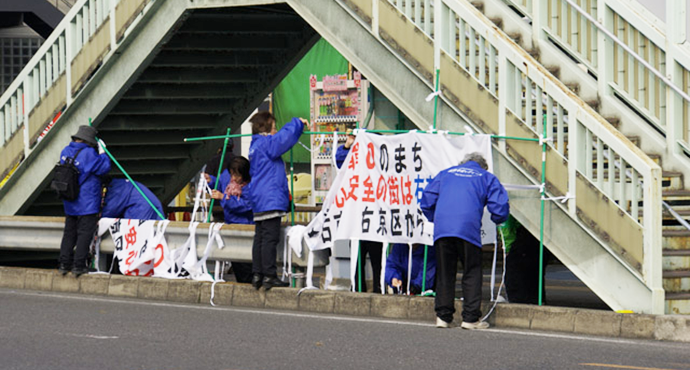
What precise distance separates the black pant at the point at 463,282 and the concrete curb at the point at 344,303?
414 millimetres

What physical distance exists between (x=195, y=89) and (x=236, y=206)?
3773 millimetres

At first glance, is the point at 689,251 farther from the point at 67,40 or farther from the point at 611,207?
the point at 67,40

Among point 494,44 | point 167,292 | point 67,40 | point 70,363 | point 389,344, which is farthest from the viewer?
point 67,40

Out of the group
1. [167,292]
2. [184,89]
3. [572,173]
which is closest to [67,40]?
[184,89]

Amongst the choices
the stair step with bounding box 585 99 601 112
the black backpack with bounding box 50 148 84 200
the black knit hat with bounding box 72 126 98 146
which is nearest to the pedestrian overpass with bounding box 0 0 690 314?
the stair step with bounding box 585 99 601 112

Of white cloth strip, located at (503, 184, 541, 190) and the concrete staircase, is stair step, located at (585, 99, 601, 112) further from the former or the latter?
white cloth strip, located at (503, 184, 541, 190)

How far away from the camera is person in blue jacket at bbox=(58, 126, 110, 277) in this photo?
44.4ft

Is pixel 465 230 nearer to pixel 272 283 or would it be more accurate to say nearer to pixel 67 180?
pixel 272 283

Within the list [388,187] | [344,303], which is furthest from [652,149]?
[344,303]

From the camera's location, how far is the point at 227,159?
1434 cm

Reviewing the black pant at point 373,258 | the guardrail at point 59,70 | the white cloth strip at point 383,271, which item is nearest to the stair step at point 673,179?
the white cloth strip at point 383,271

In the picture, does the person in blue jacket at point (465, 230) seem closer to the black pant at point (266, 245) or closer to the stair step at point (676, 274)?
the stair step at point (676, 274)

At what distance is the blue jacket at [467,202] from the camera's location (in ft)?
34.0

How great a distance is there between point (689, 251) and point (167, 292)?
5300 mm
